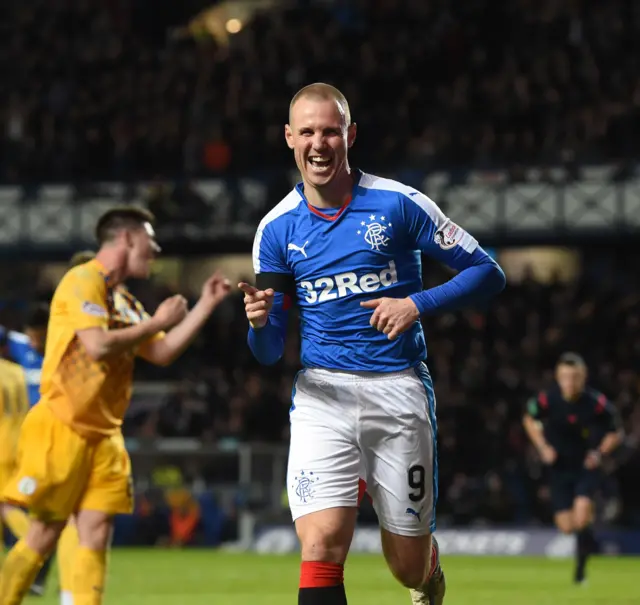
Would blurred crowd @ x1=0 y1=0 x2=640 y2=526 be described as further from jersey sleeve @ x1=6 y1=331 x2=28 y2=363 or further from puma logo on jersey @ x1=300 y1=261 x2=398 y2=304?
puma logo on jersey @ x1=300 y1=261 x2=398 y2=304

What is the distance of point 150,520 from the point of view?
22125mm

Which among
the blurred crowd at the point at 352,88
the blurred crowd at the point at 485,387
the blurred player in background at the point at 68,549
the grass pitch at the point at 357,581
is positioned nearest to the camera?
the blurred player in background at the point at 68,549

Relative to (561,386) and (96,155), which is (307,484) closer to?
(561,386)

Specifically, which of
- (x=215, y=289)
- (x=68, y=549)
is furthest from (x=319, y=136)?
(x=68, y=549)

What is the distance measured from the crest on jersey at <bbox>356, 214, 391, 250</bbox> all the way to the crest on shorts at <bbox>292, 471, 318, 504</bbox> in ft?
3.27

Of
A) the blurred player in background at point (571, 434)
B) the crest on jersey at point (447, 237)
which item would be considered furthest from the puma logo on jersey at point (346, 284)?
the blurred player in background at point (571, 434)

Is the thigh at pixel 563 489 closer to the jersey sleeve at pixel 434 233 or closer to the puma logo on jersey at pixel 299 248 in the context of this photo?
the jersey sleeve at pixel 434 233

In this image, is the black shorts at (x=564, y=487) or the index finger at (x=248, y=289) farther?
the black shorts at (x=564, y=487)

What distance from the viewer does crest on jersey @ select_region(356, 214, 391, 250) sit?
622cm

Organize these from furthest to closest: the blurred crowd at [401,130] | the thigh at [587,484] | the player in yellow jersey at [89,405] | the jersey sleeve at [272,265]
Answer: the blurred crowd at [401,130]
the thigh at [587,484]
the player in yellow jersey at [89,405]
the jersey sleeve at [272,265]

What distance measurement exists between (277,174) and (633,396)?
9.00m

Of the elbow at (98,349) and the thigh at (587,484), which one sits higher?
the elbow at (98,349)

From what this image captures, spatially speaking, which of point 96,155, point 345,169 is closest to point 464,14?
point 96,155

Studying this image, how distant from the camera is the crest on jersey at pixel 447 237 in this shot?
627 centimetres
